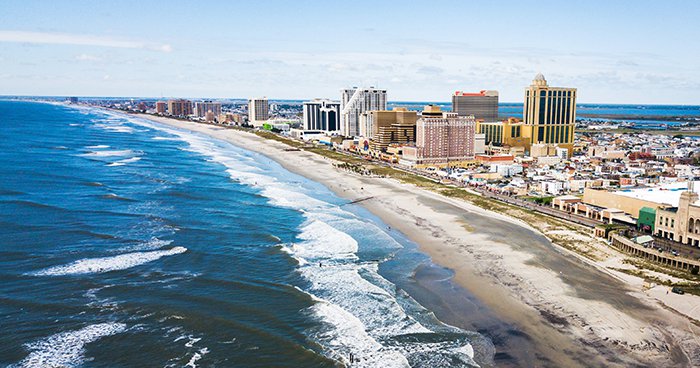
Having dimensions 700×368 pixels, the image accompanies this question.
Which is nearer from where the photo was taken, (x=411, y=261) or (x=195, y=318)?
(x=195, y=318)

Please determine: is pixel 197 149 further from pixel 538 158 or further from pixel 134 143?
pixel 538 158

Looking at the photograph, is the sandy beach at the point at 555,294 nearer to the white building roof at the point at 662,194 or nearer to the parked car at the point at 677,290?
the parked car at the point at 677,290

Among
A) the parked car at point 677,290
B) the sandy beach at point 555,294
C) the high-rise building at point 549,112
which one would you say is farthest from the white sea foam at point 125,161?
the high-rise building at point 549,112

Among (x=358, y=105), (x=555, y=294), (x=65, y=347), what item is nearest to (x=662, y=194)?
(x=555, y=294)

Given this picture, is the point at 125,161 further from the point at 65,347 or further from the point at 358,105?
the point at 358,105

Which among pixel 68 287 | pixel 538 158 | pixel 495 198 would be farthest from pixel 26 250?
pixel 538 158

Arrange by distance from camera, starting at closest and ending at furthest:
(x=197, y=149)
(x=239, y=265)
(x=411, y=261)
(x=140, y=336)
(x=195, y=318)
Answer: (x=140, y=336) < (x=195, y=318) < (x=239, y=265) < (x=411, y=261) < (x=197, y=149)
